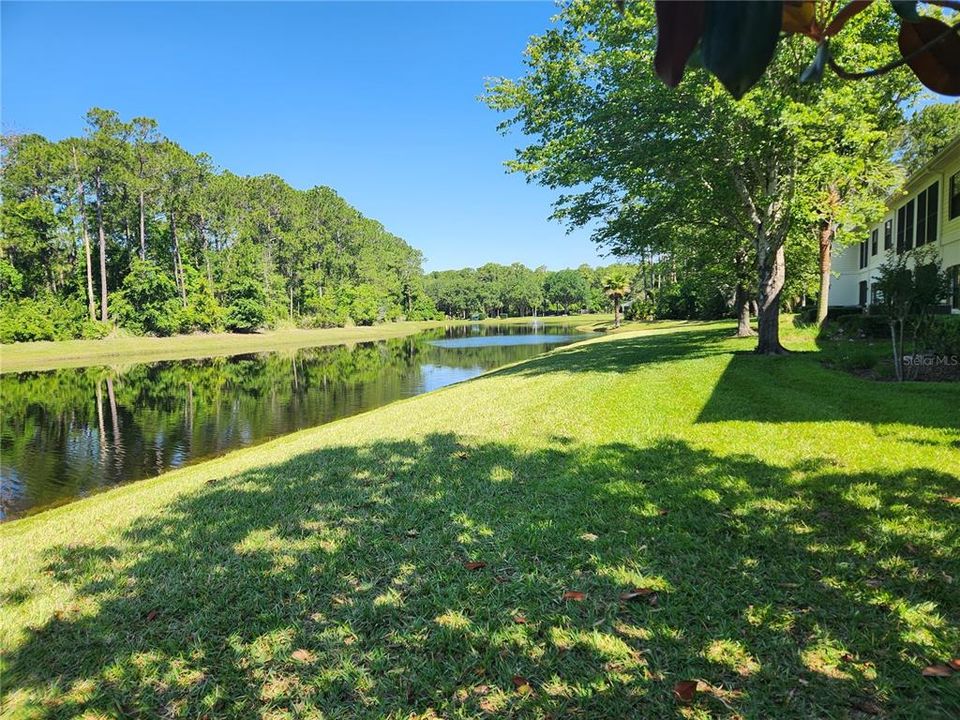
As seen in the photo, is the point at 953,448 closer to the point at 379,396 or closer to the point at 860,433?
the point at 860,433

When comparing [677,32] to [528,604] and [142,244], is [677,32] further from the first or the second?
[142,244]

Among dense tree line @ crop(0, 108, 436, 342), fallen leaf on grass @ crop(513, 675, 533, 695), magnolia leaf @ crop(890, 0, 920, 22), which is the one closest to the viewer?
magnolia leaf @ crop(890, 0, 920, 22)

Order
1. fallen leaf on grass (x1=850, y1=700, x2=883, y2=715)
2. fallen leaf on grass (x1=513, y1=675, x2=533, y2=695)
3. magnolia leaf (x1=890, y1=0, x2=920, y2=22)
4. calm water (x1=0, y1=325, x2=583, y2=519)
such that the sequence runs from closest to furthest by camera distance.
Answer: magnolia leaf (x1=890, y1=0, x2=920, y2=22) → fallen leaf on grass (x1=850, y1=700, x2=883, y2=715) → fallen leaf on grass (x1=513, y1=675, x2=533, y2=695) → calm water (x1=0, y1=325, x2=583, y2=519)

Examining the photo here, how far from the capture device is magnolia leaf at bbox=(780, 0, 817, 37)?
0.92m

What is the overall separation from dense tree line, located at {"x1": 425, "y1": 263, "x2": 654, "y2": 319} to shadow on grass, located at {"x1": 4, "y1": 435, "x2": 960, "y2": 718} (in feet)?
364

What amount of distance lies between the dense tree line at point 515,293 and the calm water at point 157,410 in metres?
86.2

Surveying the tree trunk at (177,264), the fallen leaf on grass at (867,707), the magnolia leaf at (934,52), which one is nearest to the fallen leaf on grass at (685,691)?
the fallen leaf on grass at (867,707)

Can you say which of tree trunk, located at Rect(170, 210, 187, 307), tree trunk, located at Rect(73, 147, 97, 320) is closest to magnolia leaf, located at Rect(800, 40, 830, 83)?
tree trunk, located at Rect(73, 147, 97, 320)

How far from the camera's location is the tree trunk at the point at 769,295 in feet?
44.3

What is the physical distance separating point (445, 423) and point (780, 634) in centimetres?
652

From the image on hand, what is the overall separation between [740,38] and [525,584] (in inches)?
135

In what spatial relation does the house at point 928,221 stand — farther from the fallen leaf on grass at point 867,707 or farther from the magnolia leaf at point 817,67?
the magnolia leaf at point 817,67

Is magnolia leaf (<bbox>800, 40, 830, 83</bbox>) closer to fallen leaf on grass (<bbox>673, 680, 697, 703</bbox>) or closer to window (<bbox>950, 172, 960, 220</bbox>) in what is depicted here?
fallen leaf on grass (<bbox>673, 680, 697, 703</bbox>)

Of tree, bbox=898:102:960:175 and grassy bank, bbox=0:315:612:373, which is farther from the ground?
tree, bbox=898:102:960:175
